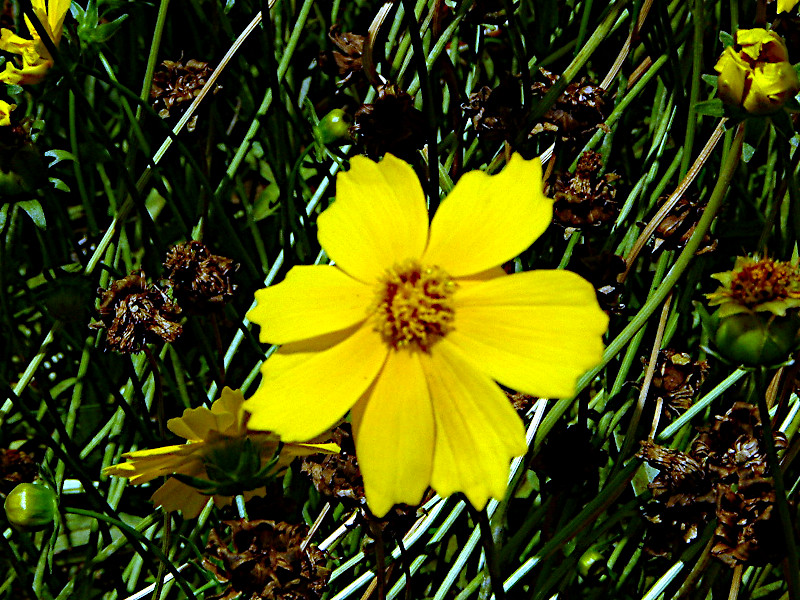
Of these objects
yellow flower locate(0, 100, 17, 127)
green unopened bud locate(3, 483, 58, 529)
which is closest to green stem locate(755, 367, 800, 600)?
green unopened bud locate(3, 483, 58, 529)

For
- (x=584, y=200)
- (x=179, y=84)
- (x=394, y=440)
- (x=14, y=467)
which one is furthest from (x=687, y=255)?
(x=14, y=467)

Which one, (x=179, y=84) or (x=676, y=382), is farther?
(x=179, y=84)

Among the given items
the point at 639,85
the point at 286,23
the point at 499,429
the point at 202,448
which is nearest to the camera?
the point at 499,429

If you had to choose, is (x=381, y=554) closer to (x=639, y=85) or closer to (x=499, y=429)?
(x=499, y=429)

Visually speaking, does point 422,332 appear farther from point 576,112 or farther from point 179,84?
point 179,84

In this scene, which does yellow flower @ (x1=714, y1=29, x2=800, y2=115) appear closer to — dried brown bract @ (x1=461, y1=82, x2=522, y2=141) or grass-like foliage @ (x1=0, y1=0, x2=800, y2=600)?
grass-like foliage @ (x1=0, y1=0, x2=800, y2=600)

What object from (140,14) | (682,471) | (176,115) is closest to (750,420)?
(682,471)
